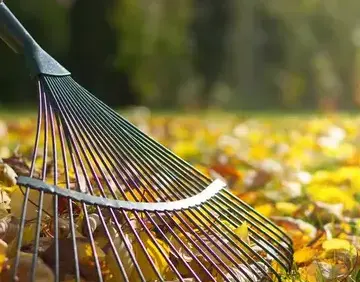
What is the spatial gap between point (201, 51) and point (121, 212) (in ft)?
37.3

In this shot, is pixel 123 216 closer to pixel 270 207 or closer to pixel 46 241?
pixel 46 241

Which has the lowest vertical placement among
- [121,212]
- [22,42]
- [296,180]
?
[296,180]

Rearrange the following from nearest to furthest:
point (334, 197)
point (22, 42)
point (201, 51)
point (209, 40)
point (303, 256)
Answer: point (22, 42)
point (303, 256)
point (334, 197)
point (201, 51)
point (209, 40)

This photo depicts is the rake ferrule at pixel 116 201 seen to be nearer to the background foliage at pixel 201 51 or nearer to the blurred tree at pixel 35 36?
the background foliage at pixel 201 51

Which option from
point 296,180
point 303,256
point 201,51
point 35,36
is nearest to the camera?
point 303,256

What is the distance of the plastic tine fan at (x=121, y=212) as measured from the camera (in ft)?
4.56

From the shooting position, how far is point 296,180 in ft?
9.25

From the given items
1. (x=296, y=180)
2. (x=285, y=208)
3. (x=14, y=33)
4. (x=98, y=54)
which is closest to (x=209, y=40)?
(x=98, y=54)

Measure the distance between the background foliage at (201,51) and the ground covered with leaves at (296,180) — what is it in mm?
5474

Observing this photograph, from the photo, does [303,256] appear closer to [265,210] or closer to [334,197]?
[265,210]

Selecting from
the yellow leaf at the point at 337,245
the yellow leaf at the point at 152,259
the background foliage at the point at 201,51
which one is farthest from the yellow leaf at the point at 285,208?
the background foliage at the point at 201,51

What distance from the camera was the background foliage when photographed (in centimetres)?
1084

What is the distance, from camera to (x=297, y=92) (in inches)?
531

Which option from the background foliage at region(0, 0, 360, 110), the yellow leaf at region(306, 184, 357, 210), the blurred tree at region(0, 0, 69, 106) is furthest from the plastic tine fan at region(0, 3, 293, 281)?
the blurred tree at region(0, 0, 69, 106)
